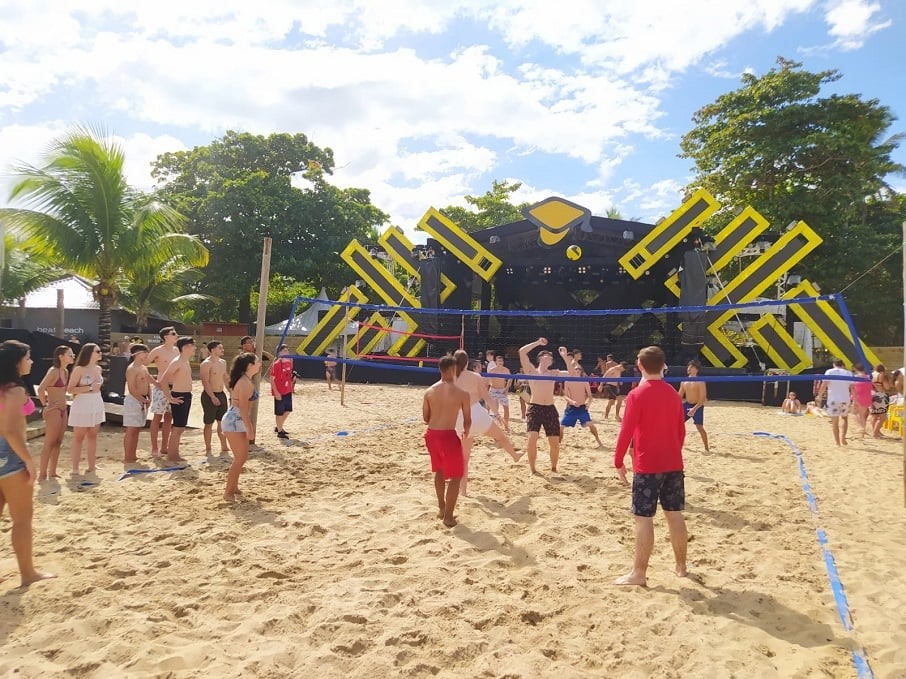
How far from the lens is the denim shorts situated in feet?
10.1

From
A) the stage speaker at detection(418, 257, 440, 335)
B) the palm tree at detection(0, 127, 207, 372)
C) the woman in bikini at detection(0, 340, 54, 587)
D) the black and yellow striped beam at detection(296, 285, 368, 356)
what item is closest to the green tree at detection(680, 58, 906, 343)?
the stage speaker at detection(418, 257, 440, 335)

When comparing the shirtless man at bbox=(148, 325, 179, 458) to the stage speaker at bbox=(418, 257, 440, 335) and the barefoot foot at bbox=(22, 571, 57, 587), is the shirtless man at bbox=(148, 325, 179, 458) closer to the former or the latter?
the barefoot foot at bbox=(22, 571, 57, 587)

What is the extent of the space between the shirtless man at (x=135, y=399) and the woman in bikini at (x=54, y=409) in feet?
1.78

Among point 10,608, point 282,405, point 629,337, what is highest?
point 629,337

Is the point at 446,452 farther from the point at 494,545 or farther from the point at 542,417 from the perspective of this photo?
the point at 542,417

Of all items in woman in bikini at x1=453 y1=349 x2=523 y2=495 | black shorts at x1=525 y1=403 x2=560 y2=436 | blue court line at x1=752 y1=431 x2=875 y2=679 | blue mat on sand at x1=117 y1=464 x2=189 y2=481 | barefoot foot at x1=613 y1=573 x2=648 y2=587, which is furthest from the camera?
black shorts at x1=525 y1=403 x2=560 y2=436

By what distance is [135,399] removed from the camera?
584cm

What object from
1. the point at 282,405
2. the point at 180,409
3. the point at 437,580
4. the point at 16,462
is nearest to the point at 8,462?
the point at 16,462

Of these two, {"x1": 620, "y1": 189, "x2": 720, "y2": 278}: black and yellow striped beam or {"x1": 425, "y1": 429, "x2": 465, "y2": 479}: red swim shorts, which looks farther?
{"x1": 620, "y1": 189, "x2": 720, "y2": 278}: black and yellow striped beam

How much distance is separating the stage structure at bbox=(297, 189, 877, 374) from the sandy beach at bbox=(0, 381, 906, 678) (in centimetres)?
887

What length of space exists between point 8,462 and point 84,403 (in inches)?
98.9

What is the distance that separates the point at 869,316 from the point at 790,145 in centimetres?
735

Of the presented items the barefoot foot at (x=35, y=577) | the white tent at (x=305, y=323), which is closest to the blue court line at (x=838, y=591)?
the barefoot foot at (x=35, y=577)

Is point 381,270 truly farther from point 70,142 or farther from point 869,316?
point 869,316
